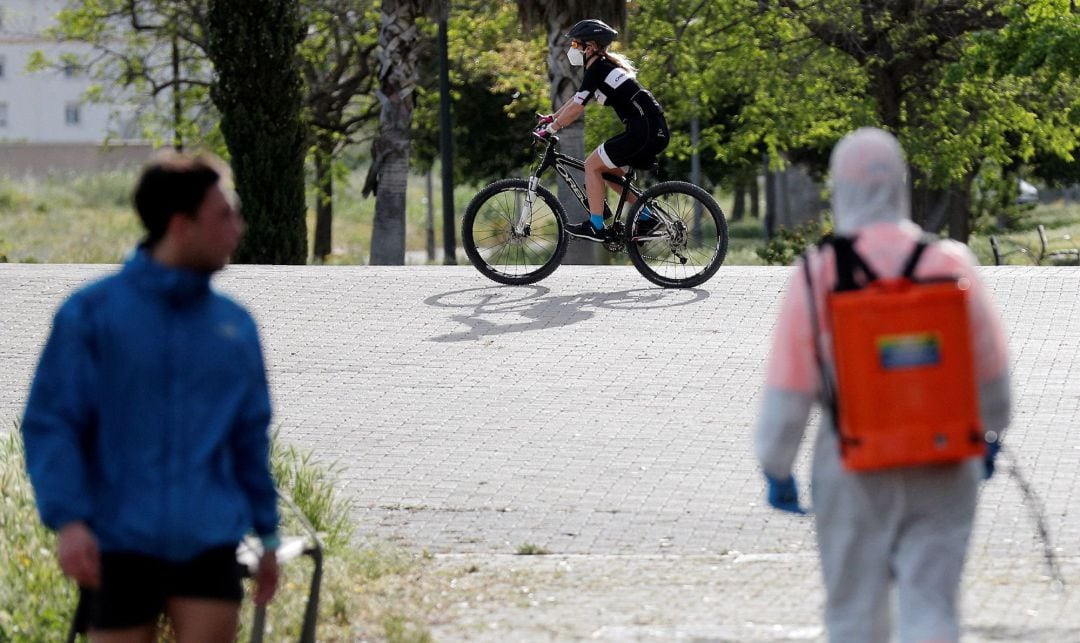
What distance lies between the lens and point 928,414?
12.1 feet

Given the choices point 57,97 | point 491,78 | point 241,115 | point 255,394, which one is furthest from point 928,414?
point 57,97

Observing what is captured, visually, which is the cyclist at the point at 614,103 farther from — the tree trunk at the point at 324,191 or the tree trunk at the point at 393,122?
the tree trunk at the point at 324,191

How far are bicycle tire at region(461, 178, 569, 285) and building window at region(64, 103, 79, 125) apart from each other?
9544 centimetres

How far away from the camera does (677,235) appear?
41.8 feet

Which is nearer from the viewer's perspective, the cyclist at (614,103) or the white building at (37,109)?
the cyclist at (614,103)

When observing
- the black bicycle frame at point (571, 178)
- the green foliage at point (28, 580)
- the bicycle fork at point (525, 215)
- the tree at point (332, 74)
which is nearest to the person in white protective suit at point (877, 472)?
the green foliage at point (28, 580)

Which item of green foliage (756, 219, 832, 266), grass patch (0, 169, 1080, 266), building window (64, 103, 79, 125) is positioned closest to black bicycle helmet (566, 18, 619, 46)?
green foliage (756, 219, 832, 266)

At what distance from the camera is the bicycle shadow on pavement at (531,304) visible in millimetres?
12039

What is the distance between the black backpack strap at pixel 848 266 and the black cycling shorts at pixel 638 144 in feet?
27.8

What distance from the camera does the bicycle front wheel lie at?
1252 centimetres

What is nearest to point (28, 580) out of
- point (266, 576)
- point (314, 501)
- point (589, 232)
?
point (314, 501)

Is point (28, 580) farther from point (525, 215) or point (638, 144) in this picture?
point (525, 215)

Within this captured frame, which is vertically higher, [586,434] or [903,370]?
[903,370]

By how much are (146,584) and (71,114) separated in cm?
10629
